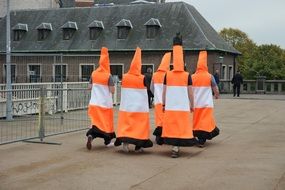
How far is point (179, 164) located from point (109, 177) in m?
1.57

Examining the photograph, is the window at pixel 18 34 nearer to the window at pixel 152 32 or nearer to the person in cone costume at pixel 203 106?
the window at pixel 152 32

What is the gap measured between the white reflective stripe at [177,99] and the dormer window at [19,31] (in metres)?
42.9

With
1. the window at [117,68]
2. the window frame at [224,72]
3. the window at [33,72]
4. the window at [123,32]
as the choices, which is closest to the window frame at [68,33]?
the window at [123,32]

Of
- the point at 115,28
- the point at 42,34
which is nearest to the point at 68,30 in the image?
the point at 42,34

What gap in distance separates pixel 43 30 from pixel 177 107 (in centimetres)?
4150

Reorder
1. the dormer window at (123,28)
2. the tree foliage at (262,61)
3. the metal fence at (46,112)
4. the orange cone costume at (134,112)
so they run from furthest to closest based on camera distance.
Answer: the tree foliage at (262,61), the dormer window at (123,28), the metal fence at (46,112), the orange cone costume at (134,112)

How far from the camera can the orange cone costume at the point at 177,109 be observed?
9242 millimetres

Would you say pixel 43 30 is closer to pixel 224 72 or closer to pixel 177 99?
pixel 224 72

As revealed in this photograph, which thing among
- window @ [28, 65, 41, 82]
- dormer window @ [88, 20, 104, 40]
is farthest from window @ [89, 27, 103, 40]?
window @ [28, 65, 41, 82]

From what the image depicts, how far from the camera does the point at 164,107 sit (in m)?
9.77

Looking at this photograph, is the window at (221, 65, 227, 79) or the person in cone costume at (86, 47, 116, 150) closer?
the person in cone costume at (86, 47, 116, 150)

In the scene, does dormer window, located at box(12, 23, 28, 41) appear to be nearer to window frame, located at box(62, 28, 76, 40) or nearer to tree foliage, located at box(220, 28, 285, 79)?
window frame, located at box(62, 28, 76, 40)

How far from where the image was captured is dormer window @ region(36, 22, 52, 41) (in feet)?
160

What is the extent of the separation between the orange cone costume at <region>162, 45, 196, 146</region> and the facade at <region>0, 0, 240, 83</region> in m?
31.0
